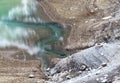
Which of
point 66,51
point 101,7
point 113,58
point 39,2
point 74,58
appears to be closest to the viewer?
point 113,58

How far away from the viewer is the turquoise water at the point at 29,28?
37375mm

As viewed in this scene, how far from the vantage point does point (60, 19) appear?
42.9 metres

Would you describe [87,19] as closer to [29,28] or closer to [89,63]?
[29,28]

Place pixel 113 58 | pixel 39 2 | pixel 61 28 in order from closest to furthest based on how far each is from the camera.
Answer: pixel 113 58 → pixel 61 28 → pixel 39 2

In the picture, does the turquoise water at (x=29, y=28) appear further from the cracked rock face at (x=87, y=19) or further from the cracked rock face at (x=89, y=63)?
the cracked rock face at (x=89, y=63)

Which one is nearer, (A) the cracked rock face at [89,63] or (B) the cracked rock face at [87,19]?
(A) the cracked rock face at [89,63]

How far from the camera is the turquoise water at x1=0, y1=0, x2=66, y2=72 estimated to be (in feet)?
123

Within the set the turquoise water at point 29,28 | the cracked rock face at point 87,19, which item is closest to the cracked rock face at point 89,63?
the turquoise water at point 29,28

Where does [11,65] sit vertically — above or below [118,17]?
below

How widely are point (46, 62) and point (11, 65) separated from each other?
10.3 ft

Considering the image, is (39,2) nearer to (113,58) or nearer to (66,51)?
(66,51)

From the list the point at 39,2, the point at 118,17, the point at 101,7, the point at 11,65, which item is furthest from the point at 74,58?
the point at 39,2

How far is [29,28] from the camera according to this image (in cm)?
4128

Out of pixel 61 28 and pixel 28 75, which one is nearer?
pixel 28 75
